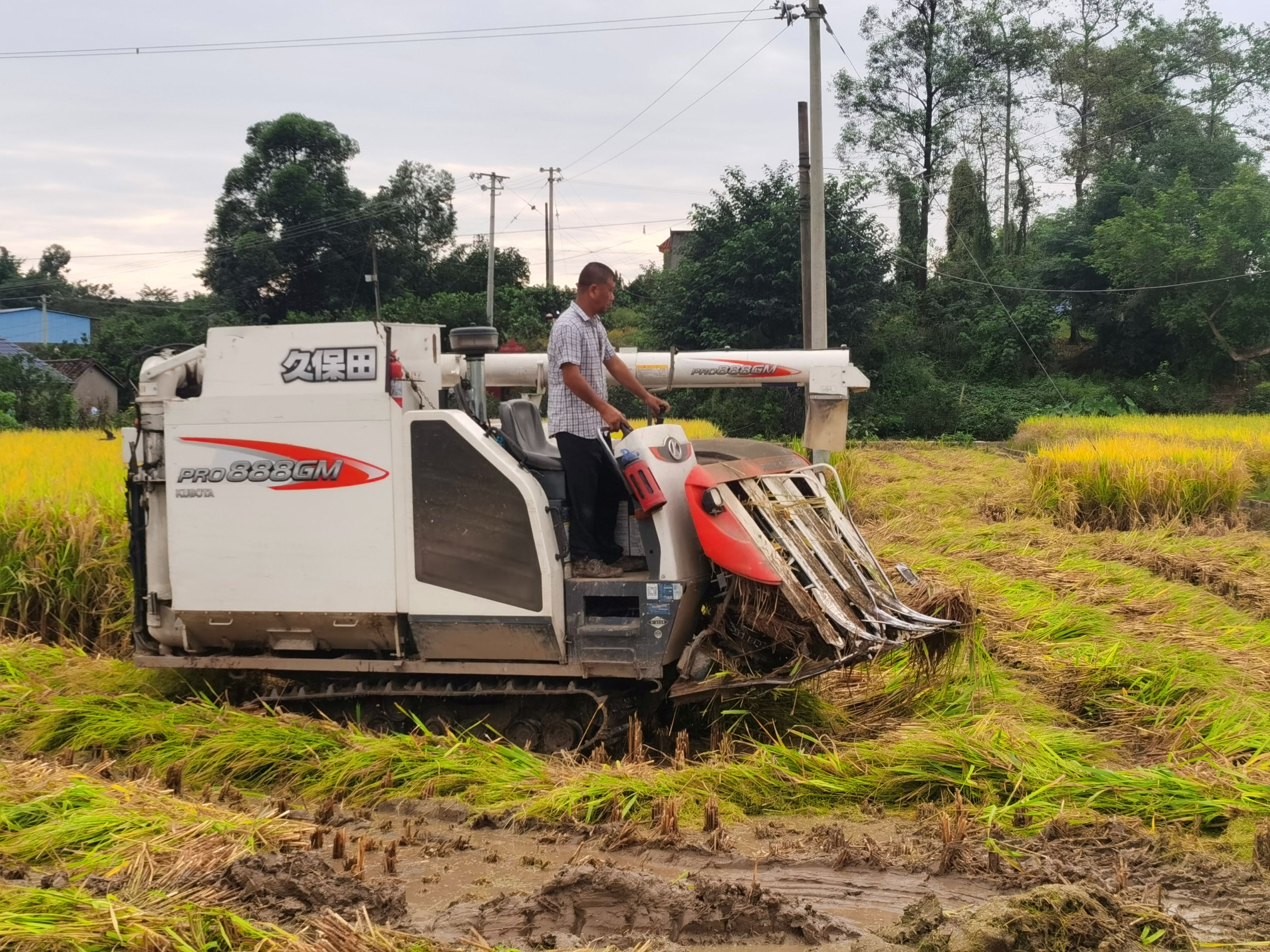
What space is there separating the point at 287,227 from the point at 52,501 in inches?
1285

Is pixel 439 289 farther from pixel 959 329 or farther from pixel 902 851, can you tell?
pixel 902 851

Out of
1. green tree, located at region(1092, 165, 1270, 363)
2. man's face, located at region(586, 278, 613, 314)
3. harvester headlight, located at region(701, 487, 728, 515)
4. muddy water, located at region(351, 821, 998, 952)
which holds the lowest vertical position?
muddy water, located at region(351, 821, 998, 952)


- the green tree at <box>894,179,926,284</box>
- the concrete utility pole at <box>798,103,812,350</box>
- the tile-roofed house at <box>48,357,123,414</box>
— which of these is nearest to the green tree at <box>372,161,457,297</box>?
the tile-roofed house at <box>48,357,123,414</box>

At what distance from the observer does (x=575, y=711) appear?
5.69m

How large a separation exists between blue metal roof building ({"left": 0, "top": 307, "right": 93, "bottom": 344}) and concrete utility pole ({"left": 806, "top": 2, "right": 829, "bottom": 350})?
5121cm

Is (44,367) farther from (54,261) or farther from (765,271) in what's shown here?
(54,261)

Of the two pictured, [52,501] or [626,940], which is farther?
[52,501]

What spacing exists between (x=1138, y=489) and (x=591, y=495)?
863cm

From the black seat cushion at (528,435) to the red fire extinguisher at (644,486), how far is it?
389 mm

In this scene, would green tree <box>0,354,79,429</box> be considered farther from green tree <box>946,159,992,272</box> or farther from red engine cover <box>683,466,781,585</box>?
green tree <box>946,159,992,272</box>

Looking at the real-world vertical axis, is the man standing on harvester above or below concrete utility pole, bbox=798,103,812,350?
below

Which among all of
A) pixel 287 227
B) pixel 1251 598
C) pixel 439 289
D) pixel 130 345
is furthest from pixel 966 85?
pixel 1251 598

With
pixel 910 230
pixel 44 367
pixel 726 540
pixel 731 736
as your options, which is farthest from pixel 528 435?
pixel 910 230

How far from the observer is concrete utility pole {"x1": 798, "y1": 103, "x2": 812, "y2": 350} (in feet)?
54.1
